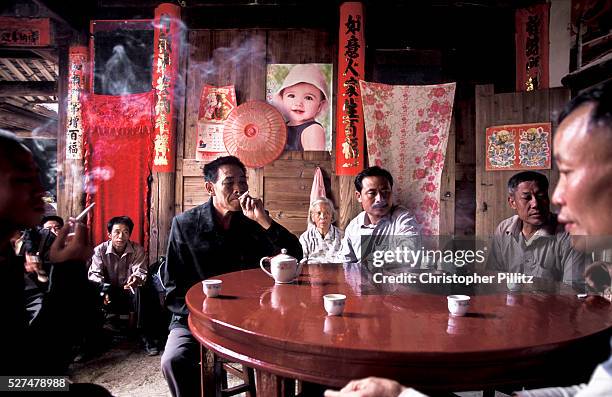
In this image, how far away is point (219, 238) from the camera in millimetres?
2988

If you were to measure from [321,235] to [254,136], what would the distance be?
1663 mm

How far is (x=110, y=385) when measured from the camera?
3592 mm

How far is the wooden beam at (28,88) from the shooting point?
6.29m

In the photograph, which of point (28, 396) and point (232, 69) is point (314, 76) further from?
point (28, 396)

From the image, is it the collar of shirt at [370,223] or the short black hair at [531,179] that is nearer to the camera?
the short black hair at [531,179]

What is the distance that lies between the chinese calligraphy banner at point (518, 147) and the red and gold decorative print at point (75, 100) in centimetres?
565

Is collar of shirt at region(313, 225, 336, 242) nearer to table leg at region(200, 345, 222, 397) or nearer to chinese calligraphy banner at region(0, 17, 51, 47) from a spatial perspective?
table leg at region(200, 345, 222, 397)

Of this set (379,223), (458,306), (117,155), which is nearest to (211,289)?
(458,306)

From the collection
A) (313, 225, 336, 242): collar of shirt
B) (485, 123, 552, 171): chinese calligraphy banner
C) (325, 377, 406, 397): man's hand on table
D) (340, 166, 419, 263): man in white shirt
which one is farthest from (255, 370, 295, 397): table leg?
(485, 123, 552, 171): chinese calligraphy banner

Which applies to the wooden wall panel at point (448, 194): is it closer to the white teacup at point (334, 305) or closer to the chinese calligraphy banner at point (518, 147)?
the chinese calligraphy banner at point (518, 147)

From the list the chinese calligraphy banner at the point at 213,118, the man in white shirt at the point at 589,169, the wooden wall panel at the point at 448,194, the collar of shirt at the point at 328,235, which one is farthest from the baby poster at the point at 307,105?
the man in white shirt at the point at 589,169

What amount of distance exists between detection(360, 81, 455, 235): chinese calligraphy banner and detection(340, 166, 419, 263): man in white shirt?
1393mm

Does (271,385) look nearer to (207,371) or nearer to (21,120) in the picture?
(207,371)

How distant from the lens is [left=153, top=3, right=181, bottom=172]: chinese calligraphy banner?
17.7 ft
